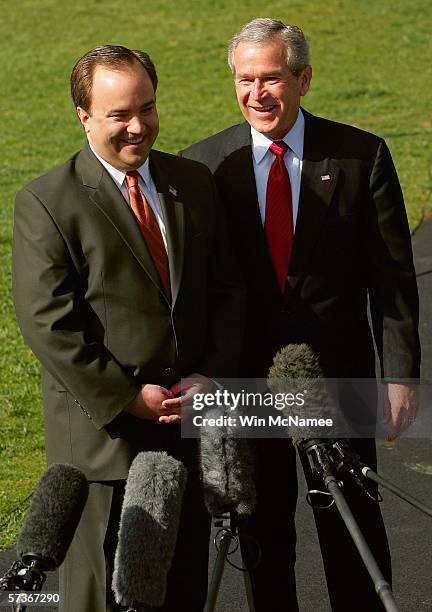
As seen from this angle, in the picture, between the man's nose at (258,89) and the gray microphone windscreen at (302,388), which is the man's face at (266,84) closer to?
the man's nose at (258,89)

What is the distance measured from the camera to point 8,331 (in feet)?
34.5

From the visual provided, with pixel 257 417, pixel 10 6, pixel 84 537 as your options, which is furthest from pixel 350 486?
pixel 10 6

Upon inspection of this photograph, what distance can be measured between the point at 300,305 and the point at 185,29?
1900 cm

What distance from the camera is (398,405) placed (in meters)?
4.73

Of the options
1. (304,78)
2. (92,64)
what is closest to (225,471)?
(92,64)

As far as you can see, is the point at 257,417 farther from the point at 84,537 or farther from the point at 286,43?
the point at 286,43

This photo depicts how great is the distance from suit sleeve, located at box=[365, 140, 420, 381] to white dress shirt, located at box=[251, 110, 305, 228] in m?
0.29

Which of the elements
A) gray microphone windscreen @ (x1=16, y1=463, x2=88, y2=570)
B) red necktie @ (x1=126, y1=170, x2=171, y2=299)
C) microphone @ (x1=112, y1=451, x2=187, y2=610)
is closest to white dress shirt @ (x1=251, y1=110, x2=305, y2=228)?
red necktie @ (x1=126, y1=170, x2=171, y2=299)

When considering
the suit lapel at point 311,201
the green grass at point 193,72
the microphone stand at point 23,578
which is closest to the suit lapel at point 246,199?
the suit lapel at point 311,201

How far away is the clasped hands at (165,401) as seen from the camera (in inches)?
163

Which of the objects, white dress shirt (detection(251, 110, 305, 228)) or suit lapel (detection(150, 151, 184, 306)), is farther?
white dress shirt (detection(251, 110, 305, 228))

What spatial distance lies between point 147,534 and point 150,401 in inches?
30.7

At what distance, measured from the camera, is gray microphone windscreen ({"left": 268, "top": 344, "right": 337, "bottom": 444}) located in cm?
379

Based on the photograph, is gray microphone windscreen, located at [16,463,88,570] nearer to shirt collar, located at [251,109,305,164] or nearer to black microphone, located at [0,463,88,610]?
black microphone, located at [0,463,88,610]
